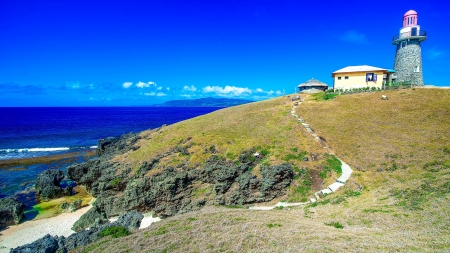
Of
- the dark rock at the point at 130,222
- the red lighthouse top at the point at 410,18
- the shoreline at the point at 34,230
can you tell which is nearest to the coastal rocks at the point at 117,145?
the shoreline at the point at 34,230

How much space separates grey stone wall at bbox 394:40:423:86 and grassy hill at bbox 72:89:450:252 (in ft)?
14.6

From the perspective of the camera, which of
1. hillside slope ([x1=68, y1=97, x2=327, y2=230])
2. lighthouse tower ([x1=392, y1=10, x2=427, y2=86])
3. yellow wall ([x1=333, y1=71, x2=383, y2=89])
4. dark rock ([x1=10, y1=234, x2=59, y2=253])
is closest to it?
Result: dark rock ([x1=10, y1=234, x2=59, y2=253])

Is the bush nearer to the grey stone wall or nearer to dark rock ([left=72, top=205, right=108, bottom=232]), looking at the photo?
dark rock ([left=72, top=205, right=108, bottom=232])

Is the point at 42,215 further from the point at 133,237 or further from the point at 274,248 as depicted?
the point at 274,248

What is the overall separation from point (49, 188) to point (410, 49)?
64.6 metres

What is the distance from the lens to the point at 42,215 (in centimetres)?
2906

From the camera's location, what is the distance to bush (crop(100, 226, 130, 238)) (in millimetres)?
16212

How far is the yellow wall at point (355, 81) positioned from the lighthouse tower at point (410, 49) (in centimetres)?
427

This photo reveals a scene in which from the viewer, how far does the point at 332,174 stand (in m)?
26.2

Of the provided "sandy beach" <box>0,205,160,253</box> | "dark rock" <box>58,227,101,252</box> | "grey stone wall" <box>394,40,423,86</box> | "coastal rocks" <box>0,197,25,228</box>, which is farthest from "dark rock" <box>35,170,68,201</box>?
"grey stone wall" <box>394,40,423,86</box>

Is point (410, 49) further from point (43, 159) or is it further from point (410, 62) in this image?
point (43, 159)

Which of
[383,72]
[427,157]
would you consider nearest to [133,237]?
[427,157]

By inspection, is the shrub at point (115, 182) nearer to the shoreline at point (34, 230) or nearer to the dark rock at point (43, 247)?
the shoreline at point (34, 230)

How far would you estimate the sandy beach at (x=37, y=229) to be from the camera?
22703 mm
